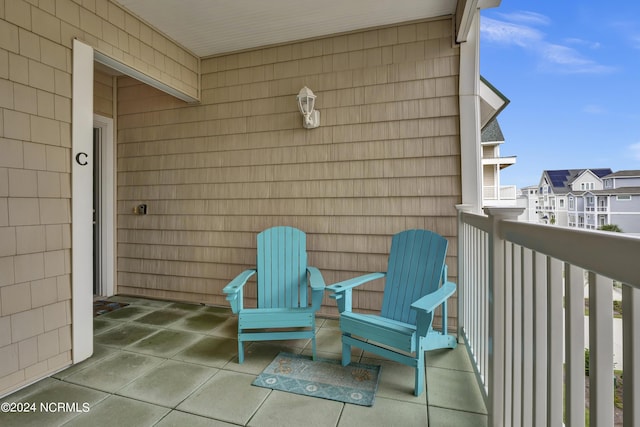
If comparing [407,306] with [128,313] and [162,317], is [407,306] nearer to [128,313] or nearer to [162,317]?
[162,317]

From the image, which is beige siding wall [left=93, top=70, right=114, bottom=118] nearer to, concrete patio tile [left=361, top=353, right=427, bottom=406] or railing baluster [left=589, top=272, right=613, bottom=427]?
concrete patio tile [left=361, top=353, right=427, bottom=406]

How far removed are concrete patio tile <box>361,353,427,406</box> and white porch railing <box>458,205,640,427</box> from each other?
0.41m

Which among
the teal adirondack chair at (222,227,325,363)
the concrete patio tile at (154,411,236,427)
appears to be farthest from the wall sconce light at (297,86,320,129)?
the concrete patio tile at (154,411,236,427)

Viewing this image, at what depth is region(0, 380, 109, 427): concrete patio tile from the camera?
5.69ft

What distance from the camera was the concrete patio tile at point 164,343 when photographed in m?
2.52

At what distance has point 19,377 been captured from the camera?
203 cm

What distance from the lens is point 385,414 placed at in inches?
68.9

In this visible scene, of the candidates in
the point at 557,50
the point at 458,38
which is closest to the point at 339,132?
the point at 458,38

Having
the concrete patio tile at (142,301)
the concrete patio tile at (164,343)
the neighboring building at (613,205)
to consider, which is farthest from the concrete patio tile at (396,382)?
the concrete patio tile at (142,301)

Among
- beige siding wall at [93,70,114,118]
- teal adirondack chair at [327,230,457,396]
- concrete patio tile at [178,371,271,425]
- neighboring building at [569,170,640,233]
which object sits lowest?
concrete patio tile at [178,371,271,425]

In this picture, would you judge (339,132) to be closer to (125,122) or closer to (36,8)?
(36,8)

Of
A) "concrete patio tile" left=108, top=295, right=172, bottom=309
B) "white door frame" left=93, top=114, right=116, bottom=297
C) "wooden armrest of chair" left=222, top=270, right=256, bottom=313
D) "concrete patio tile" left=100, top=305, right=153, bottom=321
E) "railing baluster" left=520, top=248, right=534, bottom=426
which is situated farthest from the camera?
"white door frame" left=93, top=114, right=116, bottom=297

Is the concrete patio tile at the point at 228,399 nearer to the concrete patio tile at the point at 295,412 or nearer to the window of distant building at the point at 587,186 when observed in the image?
the concrete patio tile at the point at 295,412

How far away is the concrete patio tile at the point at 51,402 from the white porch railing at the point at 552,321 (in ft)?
7.40
